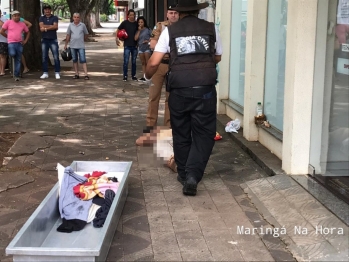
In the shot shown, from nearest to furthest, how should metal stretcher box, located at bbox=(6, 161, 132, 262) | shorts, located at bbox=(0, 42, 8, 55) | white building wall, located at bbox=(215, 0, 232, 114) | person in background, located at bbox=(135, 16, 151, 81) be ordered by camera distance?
metal stretcher box, located at bbox=(6, 161, 132, 262)
white building wall, located at bbox=(215, 0, 232, 114)
person in background, located at bbox=(135, 16, 151, 81)
shorts, located at bbox=(0, 42, 8, 55)

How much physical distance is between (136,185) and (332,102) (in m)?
2.20

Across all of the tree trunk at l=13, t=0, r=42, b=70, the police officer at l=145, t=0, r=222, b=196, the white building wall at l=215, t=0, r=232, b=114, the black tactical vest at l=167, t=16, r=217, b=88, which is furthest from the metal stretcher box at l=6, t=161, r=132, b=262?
the tree trunk at l=13, t=0, r=42, b=70

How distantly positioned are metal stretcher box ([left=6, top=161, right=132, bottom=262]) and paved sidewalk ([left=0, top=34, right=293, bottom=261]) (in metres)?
0.21

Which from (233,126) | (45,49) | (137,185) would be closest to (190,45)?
(137,185)

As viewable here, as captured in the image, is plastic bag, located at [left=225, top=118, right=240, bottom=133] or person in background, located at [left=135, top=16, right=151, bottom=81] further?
person in background, located at [left=135, top=16, right=151, bottom=81]

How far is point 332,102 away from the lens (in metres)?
5.63

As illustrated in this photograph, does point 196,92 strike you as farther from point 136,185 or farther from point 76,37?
point 76,37

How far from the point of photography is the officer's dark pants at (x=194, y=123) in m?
5.59

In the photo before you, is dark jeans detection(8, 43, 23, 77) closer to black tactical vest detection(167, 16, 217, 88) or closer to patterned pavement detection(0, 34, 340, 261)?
patterned pavement detection(0, 34, 340, 261)

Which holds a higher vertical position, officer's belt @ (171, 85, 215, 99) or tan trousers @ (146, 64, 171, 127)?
officer's belt @ (171, 85, 215, 99)

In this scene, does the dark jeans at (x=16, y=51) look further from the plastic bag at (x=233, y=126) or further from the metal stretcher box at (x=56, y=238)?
the metal stretcher box at (x=56, y=238)

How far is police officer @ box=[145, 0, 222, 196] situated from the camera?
549cm

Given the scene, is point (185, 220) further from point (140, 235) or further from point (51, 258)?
point (51, 258)

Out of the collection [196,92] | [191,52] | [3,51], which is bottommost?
[3,51]
